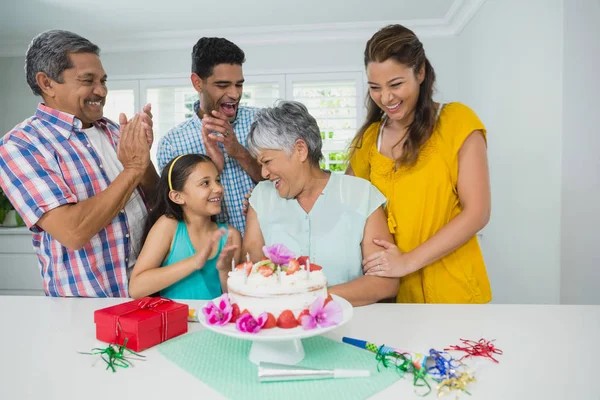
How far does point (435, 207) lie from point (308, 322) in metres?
0.88

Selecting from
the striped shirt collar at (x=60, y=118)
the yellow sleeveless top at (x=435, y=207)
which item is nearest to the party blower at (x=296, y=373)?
the yellow sleeveless top at (x=435, y=207)

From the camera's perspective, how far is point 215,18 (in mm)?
4250

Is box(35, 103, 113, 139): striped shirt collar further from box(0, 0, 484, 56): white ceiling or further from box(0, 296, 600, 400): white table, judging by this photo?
box(0, 0, 484, 56): white ceiling

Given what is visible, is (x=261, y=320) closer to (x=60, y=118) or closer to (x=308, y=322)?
(x=308, y=322)

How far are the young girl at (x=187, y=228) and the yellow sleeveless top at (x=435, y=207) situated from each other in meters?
0.59

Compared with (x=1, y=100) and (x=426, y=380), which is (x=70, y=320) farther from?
(x=1, y=100)

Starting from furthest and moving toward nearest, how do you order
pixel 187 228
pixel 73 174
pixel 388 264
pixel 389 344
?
pixel 187 228
pixel 73 174
pixel 388 264
pixel 389 344

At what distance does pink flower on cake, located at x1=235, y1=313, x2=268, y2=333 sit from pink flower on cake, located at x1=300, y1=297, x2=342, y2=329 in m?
0.08

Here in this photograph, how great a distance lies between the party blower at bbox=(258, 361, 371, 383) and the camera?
90 centimetres

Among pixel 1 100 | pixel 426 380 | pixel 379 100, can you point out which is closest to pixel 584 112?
pixel 379 100

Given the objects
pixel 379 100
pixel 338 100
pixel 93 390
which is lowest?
pixel 93 390

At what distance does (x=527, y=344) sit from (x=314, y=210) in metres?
0.75

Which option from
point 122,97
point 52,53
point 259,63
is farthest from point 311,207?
point 122,97

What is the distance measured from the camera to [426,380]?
3.00 feet
